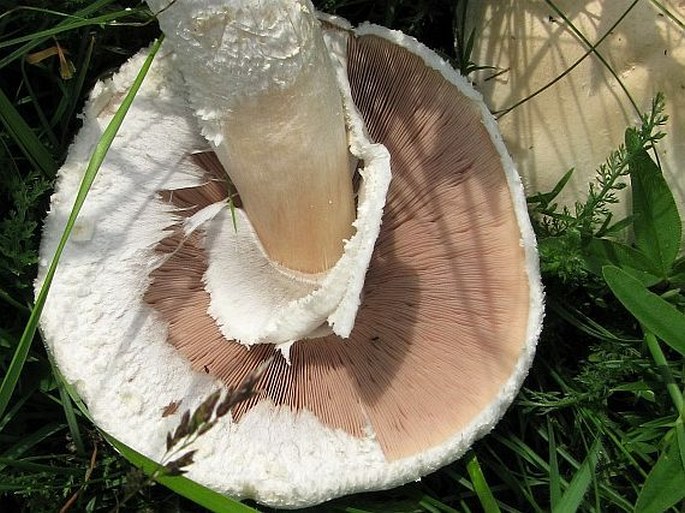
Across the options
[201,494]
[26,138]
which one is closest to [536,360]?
[201,494]

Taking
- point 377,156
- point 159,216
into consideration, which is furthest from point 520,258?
point 159,216

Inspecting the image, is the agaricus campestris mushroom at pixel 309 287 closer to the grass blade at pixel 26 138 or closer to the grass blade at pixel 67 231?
the grass blade at pixel 67 231

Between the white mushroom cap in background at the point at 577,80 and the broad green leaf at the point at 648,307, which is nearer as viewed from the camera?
the broad green leaf at the point at 648,307

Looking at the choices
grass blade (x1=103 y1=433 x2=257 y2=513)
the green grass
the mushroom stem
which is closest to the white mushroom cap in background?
the green grass

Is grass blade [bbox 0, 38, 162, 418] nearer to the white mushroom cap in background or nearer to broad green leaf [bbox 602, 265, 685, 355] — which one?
the white mushroom cap in background

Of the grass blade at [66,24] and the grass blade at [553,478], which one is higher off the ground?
the grass blade at [66,24]

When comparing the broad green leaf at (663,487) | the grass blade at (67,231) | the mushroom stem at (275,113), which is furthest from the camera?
the broad green leaf at (663,487)

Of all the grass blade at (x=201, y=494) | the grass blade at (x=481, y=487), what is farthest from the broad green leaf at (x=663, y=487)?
the grass blade at (x=201, y=494)
